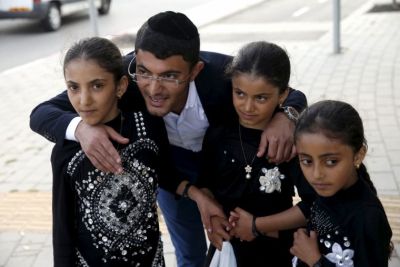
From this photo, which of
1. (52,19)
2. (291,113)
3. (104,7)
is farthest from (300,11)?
(291,113)

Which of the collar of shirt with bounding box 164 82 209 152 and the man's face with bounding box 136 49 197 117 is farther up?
the man's face with bounding box 136 49 197 117

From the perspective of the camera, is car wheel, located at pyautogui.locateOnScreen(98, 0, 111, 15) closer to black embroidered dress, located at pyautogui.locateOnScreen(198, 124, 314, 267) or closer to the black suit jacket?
the black suit jacket

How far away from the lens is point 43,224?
392 centimetres

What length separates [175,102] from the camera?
214 centimetres

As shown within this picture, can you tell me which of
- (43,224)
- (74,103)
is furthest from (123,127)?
(43,224)

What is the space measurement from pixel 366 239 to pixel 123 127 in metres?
0.95

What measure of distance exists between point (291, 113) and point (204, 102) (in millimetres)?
367

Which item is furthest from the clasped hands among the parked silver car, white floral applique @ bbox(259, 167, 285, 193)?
the parked silver car

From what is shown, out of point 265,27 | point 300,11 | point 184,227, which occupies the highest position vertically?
point 184,227

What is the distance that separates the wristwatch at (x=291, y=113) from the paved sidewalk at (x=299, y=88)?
1506mm

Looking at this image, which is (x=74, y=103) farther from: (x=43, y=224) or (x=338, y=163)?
(x=43, y=224)

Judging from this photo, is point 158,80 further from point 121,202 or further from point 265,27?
point 265,27

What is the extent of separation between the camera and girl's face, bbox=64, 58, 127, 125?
1915 millimetres

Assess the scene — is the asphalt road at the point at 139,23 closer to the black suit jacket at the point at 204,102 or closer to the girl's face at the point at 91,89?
the black suit jacket at the point at 204,102
